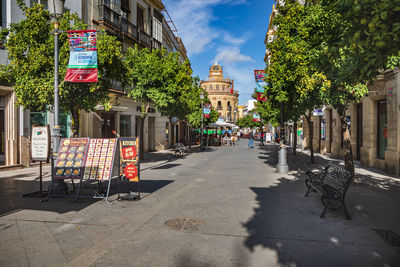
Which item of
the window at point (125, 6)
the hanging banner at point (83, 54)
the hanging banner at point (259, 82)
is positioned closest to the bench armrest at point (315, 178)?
the hanging banner at point (83, 54)

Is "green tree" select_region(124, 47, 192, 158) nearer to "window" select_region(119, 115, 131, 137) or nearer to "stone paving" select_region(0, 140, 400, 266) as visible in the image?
"window" select_region(119, 115, 131, 137)

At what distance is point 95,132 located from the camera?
18.6m

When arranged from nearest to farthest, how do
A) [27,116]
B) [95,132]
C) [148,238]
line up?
[148,238] → [27,116] → [95,132]

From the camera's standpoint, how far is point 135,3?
76.9 ft

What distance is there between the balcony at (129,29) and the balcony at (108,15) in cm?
58

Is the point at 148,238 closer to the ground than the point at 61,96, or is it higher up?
closer to the ground

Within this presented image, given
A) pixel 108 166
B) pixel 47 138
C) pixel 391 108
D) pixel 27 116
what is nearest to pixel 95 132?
pixel 27 116

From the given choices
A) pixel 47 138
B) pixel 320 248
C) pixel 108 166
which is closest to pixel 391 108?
pixel 320 248

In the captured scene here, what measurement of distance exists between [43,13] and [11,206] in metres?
7.33

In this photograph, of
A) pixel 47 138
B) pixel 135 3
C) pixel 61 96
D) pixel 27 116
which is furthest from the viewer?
pixel 135 3

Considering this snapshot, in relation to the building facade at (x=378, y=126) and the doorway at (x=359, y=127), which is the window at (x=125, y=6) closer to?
the building facade at (x=378, y=126)

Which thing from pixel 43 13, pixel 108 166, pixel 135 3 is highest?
pixel 135 3

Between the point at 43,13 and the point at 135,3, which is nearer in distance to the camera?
the point at 43,13

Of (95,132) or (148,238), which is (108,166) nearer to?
(148,238)
